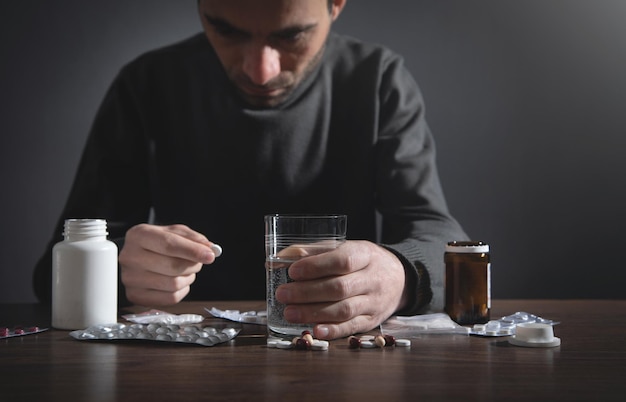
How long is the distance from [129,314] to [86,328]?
19cm

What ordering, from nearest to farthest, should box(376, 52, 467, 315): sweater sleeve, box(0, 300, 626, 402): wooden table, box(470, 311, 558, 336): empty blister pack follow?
box(0, 300, 626, 402): wooden table, box(470, 311, 558, 336): empty blister pack, box(376, 52, 467, 315): sweater sleeve

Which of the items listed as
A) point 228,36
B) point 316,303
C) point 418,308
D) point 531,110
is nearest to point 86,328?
point 316,303

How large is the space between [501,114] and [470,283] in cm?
136

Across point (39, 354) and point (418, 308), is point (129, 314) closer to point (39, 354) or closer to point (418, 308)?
point (39, 354)

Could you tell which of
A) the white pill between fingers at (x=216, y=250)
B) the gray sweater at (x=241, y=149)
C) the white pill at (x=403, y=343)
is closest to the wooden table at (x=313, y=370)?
the white pill at (x=403, y=343)

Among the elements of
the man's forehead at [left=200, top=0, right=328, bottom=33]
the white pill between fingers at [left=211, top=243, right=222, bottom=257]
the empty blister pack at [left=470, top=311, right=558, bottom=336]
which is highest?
the man's forehead at [left=200, top=0, right=328, bottom=33]

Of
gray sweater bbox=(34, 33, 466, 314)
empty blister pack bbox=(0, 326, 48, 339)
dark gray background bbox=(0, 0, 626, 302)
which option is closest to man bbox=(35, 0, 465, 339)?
gray sweater bbox=(34, 33, 466, 314)

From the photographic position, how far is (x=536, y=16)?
2.35 metres

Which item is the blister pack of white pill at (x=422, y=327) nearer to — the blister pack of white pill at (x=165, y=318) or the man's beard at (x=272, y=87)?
the blister pack of white pill at (x=165, y=318)

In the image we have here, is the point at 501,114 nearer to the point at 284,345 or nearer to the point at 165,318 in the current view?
the point at 165,318

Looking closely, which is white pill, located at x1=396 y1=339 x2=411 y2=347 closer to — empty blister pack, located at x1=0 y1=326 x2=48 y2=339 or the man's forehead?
empty blister pack, located at x1=0 y1=326 x2=48 y2=339

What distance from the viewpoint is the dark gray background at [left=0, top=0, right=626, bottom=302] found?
2.33 metres

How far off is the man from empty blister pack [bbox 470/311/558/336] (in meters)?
0.47

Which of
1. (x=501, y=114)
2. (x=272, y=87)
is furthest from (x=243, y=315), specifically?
(x=501, y=114)
